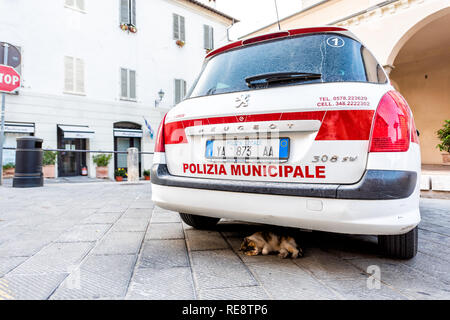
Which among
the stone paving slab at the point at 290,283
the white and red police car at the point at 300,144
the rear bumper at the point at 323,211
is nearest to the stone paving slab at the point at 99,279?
the white and red police car at the point at 300,144

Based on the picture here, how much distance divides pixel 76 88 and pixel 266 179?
46.0 ft

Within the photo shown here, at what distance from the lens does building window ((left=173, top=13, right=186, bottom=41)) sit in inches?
674

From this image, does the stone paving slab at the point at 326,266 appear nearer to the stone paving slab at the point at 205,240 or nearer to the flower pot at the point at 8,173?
the stone paving slab at the point at 205,240

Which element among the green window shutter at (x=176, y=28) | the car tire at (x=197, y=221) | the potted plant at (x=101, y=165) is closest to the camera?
the car tire at (x=197, y=221)

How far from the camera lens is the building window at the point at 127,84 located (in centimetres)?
1523

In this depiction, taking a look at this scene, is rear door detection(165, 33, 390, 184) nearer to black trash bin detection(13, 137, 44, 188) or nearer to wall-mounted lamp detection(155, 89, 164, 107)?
black trash bin detection(13, 137, 44, 188)

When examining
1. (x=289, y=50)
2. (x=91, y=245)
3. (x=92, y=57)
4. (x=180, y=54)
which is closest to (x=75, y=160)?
(x=92, y=57)

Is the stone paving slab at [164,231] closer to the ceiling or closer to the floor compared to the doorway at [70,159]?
closer to the floor

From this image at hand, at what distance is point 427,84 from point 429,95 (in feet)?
1.63

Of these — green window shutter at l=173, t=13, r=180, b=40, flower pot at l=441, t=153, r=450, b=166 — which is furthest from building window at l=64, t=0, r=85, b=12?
flower pot at l=441, t=153, r=450, b=166

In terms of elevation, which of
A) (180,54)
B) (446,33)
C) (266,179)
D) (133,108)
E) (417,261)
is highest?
(180,54)

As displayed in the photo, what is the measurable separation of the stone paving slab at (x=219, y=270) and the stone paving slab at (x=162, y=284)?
73mm
